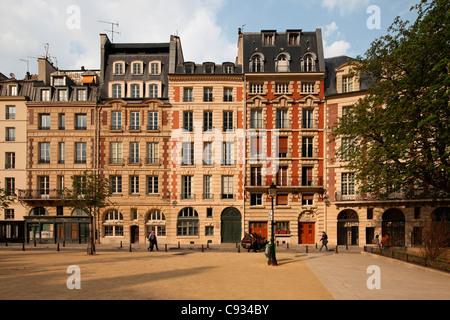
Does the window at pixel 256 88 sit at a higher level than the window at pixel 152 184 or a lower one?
higher

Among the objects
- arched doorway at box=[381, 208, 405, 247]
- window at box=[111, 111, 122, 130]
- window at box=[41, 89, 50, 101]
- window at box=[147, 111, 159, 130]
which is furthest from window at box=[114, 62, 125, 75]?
arched doorway at box=[381, 208, 405, 247]

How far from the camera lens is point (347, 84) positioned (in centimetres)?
3198

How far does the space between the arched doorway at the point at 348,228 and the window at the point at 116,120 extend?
2388cm

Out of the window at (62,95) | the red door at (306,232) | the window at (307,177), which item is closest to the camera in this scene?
the red door at (306,232)

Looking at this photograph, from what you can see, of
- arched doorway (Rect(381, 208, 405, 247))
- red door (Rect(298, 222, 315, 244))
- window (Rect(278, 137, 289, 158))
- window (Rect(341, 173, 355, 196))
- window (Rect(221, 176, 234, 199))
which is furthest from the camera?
window (Rect(221, 176, 234, 199))

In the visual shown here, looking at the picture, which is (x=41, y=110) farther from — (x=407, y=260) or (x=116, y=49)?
(x=407, y=260)

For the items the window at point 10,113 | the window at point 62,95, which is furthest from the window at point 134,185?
the window at point 10,113

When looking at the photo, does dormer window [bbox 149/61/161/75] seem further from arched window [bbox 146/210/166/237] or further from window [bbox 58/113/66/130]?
arched window [bbox 146/210/166/237]

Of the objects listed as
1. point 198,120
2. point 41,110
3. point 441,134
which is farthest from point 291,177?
point 41,110

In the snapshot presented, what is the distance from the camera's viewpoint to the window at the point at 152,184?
33.1m

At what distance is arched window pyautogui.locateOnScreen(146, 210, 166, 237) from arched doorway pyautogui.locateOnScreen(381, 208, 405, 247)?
21.1m

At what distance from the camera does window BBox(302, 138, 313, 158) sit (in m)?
32.4

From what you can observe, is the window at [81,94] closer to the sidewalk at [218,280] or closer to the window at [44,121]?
the window at [44,121]

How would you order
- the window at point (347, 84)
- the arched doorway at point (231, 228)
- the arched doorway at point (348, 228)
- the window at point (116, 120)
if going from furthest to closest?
the window at point (116, 120), the arched doorway at point (231, 228), the window at point (347, 84), the arched doorway at point (348, 228)
